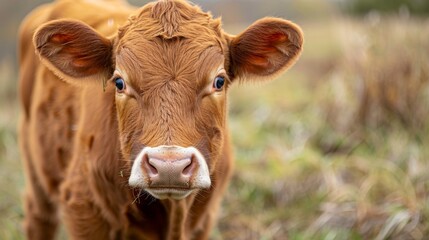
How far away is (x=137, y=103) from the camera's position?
3.62 meters

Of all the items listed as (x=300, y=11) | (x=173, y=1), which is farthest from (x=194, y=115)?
(x=300, y=11)

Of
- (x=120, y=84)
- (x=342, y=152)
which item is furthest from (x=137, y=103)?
(x=342, y=152)

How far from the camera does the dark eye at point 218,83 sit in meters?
3.70

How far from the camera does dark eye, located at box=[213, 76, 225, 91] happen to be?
146 inches

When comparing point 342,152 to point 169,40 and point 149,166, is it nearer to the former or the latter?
point 169,40

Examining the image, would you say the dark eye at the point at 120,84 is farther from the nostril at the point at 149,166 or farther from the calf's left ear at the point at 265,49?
the calf's left ear at the point at 265,49

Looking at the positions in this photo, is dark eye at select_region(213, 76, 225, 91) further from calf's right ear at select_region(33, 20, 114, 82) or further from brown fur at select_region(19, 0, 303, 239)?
calf's right ear at select_region(33, 20, 114, 82)

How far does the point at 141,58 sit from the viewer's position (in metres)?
3.63

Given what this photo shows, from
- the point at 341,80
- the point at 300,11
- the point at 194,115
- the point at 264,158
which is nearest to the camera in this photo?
the point at 194,115

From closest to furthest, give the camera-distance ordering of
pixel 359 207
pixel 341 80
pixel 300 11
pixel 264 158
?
pixel 359 207, pixel 264 158, pixel 341 80, pixel 300 11

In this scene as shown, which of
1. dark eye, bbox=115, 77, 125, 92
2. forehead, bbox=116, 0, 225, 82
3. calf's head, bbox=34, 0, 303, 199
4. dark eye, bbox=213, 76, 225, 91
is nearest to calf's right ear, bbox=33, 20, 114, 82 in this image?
calf's head, bbox=34, 0, 303, 199

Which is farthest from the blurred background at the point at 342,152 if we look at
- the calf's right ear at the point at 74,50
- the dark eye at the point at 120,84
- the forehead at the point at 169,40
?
the dark eye at the point at 120,84

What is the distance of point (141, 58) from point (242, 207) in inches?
129

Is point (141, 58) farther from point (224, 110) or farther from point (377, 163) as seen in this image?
point (377, 163)
